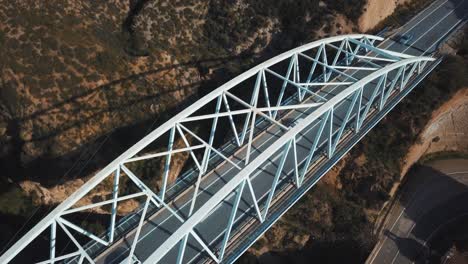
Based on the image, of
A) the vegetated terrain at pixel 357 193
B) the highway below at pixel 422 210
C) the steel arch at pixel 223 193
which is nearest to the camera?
the steel arch at pixel 223 193

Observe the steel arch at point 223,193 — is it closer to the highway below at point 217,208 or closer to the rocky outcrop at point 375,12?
the highway below at point 217,208

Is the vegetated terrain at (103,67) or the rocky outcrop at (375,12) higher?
the vegetated terrain at (103,67)

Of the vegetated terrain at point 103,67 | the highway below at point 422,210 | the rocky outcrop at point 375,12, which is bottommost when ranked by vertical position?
the highway below at point 422,210

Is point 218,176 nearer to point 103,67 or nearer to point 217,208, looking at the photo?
point 217,208

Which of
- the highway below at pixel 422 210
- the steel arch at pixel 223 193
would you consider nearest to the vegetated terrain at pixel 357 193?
the highway below at pixel 422 210

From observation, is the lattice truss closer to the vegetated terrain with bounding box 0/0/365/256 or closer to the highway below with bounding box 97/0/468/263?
the highway below with bounding box 97/0/468/263
